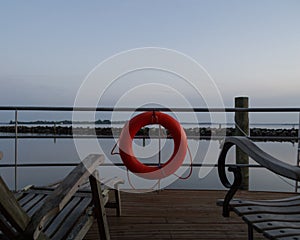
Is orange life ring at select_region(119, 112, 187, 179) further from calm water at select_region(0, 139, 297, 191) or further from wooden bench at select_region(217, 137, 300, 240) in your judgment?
wooden bench at select_region(217, 137, 300, 240)

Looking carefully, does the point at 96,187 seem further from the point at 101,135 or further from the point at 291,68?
the point at 291,68

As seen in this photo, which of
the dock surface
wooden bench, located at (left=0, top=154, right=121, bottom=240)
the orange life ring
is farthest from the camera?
the orange life ring

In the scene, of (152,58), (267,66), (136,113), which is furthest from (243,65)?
(136,113)

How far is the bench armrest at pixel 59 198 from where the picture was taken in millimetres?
868

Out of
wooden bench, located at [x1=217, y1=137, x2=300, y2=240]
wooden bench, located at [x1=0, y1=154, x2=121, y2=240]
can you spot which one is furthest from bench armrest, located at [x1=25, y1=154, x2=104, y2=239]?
wooden bench, located at [x1=217, y1=137, x2=300, y2=240]

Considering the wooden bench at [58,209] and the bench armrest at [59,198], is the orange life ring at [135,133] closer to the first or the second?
the wooden bench at [58,209]

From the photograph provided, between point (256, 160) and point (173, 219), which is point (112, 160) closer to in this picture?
point (173, 219)

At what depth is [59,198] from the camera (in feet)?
3.18

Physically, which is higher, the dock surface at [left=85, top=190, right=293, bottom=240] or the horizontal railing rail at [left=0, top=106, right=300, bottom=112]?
the horizontal railing rail at [left=0, top=106, right=300, bottom=112]

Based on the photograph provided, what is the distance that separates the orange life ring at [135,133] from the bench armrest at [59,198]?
4.65 feet

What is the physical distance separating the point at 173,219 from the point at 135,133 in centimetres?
90

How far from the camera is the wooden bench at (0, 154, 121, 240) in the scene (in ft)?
2.69

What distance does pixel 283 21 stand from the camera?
542 cm

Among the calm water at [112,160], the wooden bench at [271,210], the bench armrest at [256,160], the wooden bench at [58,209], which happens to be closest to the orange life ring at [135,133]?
the calm water at [112,160]
